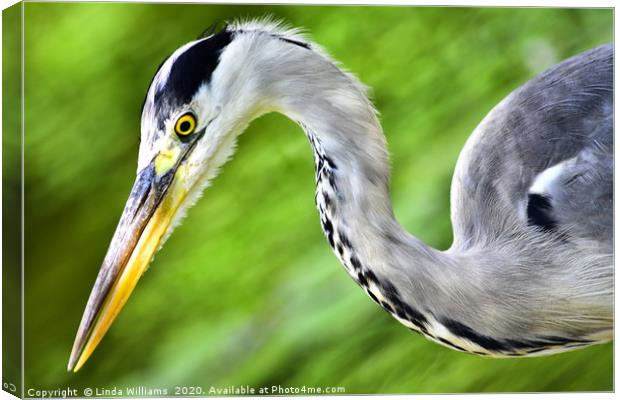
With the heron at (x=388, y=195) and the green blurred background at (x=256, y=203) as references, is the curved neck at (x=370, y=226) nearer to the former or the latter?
the heron at (x=388, y=195)

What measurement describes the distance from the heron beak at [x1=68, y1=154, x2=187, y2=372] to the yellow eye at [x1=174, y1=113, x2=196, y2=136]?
0.08 meters

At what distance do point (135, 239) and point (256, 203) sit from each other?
0.40 meters

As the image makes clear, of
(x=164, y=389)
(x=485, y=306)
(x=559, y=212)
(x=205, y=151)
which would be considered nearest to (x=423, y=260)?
(x=485, y=306)

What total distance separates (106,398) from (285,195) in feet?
2.53

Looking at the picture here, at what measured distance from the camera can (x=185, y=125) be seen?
2521 mm

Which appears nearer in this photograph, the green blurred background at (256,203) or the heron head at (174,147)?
the heron head at (174,147)

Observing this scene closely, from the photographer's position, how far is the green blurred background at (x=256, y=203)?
273 cm

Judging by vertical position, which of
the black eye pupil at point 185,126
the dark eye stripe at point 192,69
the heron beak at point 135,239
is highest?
the dark eye stripe at point 192,69

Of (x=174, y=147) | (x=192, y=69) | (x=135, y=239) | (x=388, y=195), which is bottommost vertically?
(x=135, y=239)

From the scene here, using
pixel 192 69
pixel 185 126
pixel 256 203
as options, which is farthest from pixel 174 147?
pixel 256 203

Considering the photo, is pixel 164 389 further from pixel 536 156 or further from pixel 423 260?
pixel 536 156

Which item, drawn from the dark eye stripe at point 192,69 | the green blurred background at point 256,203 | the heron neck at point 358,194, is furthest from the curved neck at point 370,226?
the green blurred background at point 256,203

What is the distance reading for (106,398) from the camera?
9.23 ft

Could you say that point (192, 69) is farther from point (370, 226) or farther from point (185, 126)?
point (370, 226)
